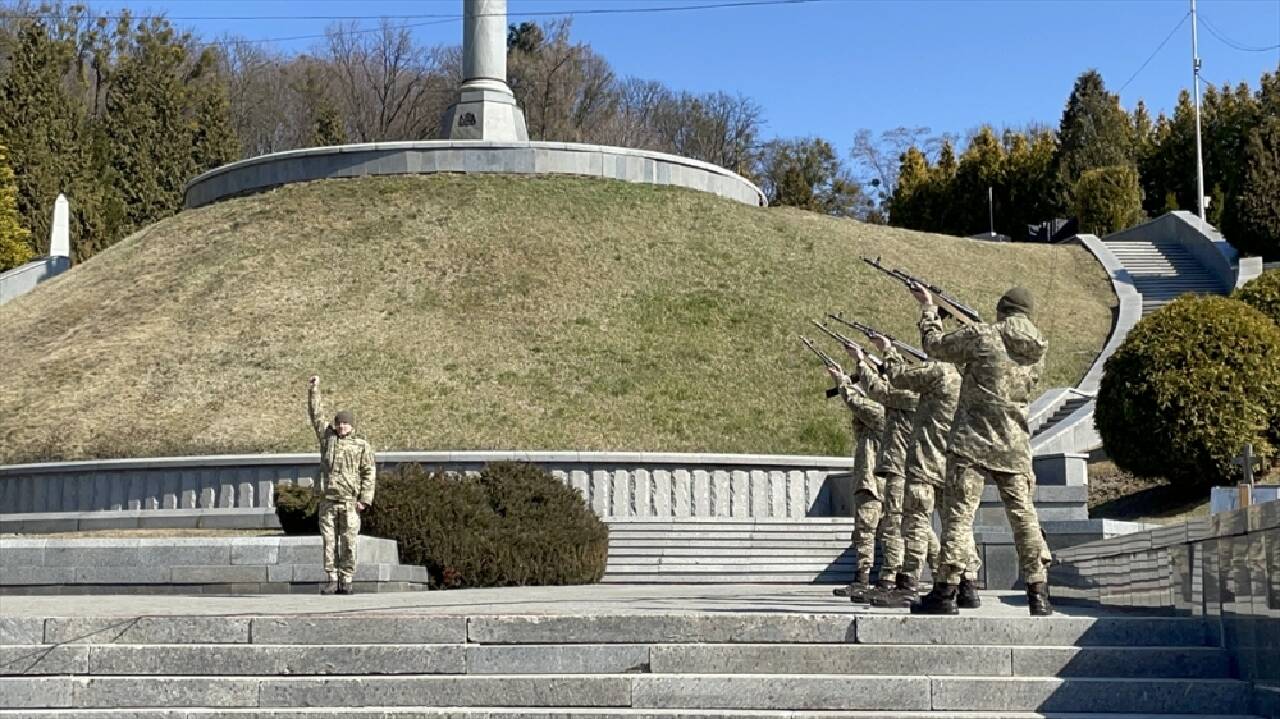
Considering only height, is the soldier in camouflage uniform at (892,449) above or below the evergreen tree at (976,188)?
below

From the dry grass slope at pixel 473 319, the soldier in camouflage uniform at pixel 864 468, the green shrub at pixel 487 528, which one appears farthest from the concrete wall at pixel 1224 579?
→ the dry grass slope at pixel 473 319

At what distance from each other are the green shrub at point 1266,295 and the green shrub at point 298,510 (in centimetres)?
1414

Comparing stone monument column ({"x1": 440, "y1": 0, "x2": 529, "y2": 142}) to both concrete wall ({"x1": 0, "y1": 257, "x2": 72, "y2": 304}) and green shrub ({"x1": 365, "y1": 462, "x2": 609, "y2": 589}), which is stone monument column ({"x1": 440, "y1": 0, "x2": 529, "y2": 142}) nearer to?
concrete wall ({"x1": 0, "y1": 257, "x2": 72, "y2": 304})

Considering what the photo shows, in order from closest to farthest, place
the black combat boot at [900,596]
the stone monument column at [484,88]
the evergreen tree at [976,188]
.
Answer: the black combat boot at [900,596] → the stone monument column at [484,88] → the evergreen tree at [976,188]

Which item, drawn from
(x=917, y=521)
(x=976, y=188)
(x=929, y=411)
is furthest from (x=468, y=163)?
(x=976, y=188)

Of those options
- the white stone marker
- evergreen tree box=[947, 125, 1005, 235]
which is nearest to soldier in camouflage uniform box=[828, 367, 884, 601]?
the white stone marker

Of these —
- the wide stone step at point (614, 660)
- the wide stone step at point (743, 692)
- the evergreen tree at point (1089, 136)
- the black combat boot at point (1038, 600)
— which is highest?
the evergreen tree at point (1089, 136)

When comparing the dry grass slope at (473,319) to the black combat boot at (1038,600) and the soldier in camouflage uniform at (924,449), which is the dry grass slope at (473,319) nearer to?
the soldier in camouflage uniform at (924,449)

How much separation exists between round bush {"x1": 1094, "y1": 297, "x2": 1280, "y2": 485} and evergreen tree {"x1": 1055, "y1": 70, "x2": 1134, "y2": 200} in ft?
114

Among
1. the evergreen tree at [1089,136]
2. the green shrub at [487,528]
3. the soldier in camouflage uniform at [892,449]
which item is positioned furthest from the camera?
the evergreen tree at [1089,136]

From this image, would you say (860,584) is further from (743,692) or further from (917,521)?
(743,692)

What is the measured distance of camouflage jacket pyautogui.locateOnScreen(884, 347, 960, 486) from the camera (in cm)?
1041

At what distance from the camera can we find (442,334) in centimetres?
2873

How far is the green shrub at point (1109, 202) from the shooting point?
44.4m
